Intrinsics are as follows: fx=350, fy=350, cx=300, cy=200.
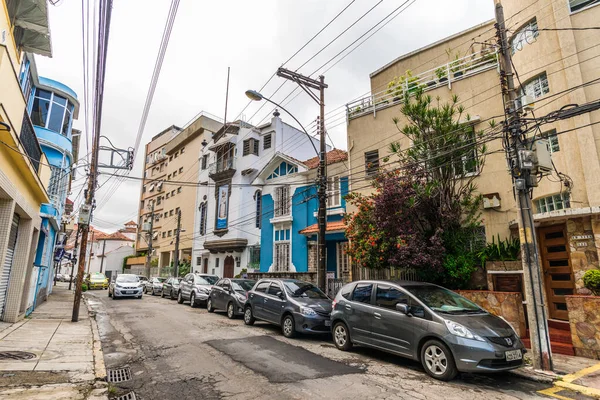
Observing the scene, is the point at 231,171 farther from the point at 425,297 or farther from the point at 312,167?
the point at 425,297

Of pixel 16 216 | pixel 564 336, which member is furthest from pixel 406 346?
pixel 16 216

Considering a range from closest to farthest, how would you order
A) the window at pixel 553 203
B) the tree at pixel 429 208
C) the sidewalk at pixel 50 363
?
the sidewalk at pixel 50 363 → the window at pixel 553 203 → the tree at pixel 429 208

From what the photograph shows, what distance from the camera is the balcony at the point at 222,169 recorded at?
101 feet

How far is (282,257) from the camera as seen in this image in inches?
862

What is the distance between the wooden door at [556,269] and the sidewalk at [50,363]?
1093 cm

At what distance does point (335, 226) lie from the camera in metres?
17.5

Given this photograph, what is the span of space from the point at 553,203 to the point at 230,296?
11594mm

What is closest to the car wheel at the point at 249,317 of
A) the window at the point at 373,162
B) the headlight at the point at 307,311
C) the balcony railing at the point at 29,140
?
the headlight at the point at 307,311

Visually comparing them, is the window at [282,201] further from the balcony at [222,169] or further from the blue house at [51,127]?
the blue house at [51,127]

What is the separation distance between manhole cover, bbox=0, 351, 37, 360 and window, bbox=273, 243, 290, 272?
593 inches

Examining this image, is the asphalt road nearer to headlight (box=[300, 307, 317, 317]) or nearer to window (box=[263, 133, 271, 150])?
headlight (box=[300, 307, 317, 317])

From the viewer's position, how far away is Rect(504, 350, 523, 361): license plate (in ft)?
19.7

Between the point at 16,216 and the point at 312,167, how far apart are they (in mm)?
14151

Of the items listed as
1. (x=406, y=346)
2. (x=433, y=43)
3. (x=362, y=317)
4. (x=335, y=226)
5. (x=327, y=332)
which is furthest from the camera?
(x=335, y=226)
